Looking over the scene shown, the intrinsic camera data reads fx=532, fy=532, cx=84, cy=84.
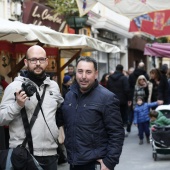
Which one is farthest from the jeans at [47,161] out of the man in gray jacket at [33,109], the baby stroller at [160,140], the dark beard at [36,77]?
the baby stroller at [160,140]

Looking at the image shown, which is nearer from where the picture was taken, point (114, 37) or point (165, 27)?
point (165, 27)

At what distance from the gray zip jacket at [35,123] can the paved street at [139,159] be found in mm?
5166

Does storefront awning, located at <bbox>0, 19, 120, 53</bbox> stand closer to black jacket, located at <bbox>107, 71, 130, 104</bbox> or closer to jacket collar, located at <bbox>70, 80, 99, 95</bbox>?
jacket collar, located at <bbox>70, 80, 99, 95</bbox>

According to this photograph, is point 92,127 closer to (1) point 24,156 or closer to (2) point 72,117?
(2) point 72,117

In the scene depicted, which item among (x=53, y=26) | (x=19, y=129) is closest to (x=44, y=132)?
(x=19, y=129)

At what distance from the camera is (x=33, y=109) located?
4848mm

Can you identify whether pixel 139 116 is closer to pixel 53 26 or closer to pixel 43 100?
pixel 53 26

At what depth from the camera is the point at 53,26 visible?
19500 millimetres

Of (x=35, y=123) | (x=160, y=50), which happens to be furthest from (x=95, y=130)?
(x=160, y=50)

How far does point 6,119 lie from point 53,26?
49.1 ft

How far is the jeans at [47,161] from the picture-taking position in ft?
16.1

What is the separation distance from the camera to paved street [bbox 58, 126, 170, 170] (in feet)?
33.7

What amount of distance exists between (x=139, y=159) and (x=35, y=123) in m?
6.86

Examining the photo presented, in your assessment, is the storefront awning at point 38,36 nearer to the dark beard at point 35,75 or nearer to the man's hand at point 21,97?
the dark beard at point 35,75
